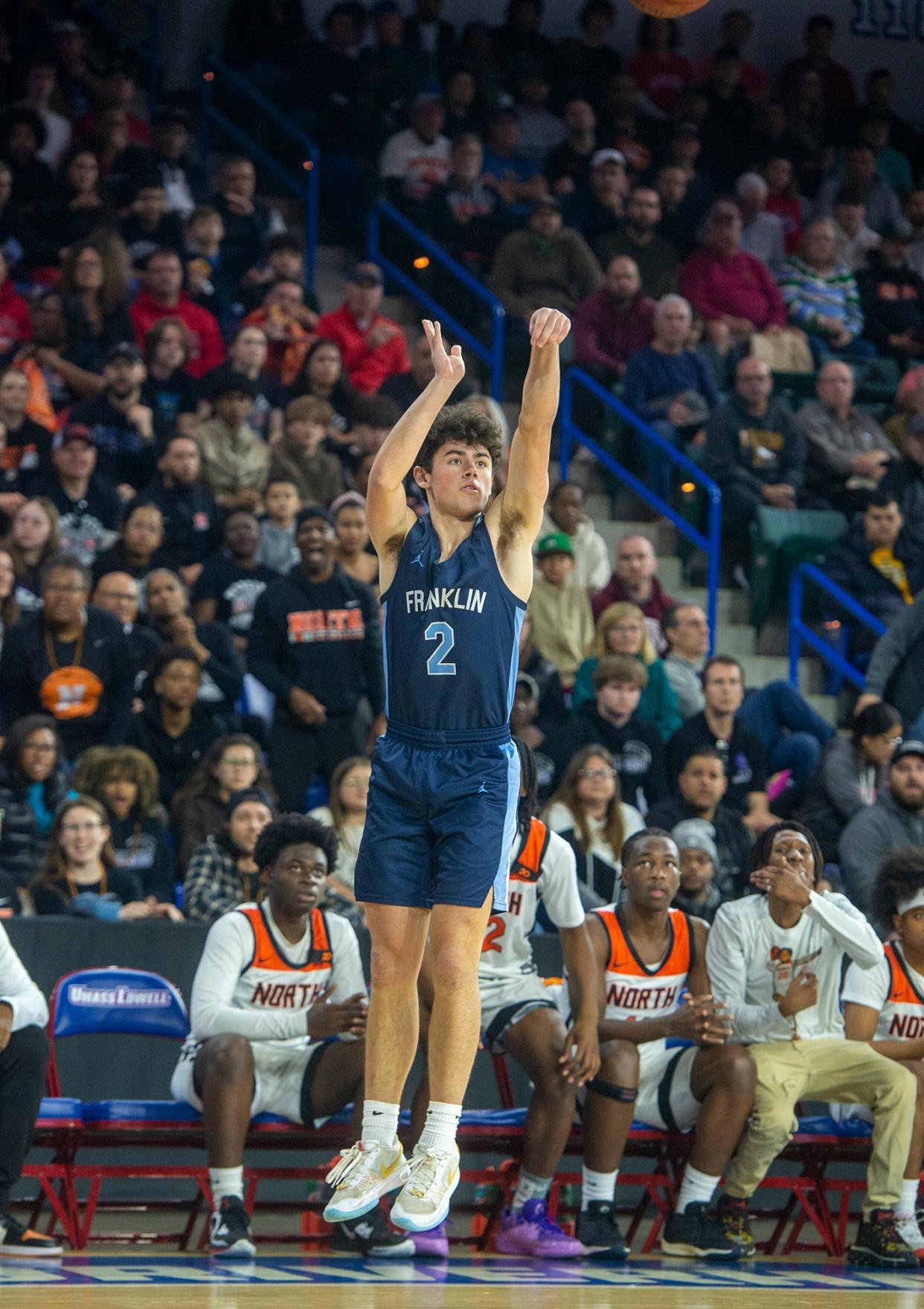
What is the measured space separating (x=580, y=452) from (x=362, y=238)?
95.2 inches

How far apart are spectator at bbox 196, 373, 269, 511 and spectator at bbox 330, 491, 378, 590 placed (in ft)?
1.83

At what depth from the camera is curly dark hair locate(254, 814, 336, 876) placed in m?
8.07

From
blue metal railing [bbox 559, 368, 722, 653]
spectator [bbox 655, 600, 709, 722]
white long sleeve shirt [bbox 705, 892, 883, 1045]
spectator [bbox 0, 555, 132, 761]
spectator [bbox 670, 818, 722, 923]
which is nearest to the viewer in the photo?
white long sleeve shirt [bbox 705, 892, 883, 1045]

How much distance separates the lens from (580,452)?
45.6 ft

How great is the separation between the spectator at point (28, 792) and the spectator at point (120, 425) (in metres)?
2.58

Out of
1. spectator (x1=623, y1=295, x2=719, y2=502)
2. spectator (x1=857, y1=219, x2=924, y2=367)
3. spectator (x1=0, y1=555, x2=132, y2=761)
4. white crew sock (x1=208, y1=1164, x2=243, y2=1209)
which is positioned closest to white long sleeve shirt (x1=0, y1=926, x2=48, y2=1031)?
white crew sock (x1=208, y1=1164, x2=243, y2=1209)

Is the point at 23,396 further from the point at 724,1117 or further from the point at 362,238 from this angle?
the point at 724,1117

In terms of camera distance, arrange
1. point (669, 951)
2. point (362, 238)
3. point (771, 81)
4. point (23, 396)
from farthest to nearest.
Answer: point (771, 81)
point (362, 238)
point (23, 396)
point (669, 951)

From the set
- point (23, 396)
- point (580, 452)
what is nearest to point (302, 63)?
point (580, 452)

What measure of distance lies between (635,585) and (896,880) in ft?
11.7

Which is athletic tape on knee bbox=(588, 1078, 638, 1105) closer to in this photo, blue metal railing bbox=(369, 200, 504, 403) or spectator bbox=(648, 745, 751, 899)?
spectator bbox=(648, 745, 751, 899)

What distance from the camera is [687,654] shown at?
456 inches

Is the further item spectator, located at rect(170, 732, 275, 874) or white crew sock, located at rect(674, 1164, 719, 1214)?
spectator, located at rect(170, 732, 275, 874)

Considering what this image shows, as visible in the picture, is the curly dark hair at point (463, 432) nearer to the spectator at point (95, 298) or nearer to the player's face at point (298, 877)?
the player's face at point (298, 877)
